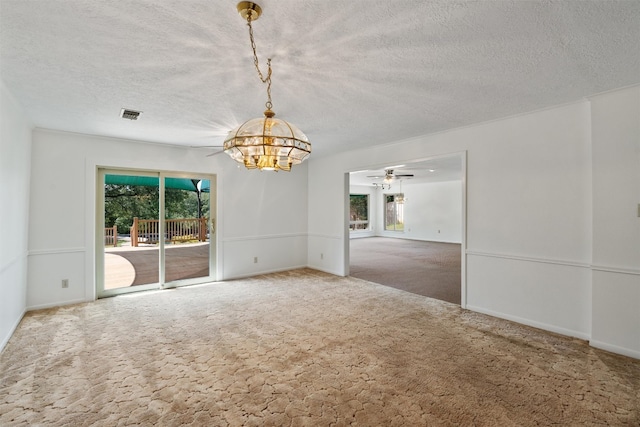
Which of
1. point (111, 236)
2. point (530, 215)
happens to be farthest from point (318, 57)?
point (111, 236)

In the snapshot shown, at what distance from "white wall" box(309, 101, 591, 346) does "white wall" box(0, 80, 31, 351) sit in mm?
4909

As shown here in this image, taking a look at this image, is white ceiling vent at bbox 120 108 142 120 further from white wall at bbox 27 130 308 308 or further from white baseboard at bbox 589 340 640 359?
white baseboard at bbox 589 340 640 359

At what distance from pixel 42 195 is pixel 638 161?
6.78 meters

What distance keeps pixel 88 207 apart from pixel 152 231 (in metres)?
0.93

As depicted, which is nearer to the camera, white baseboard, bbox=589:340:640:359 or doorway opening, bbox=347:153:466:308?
white baseboard, bbox=589:340:640:359

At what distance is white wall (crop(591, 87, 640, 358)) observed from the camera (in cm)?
277

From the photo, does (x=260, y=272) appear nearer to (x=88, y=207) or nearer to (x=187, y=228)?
(x=187, y=228)

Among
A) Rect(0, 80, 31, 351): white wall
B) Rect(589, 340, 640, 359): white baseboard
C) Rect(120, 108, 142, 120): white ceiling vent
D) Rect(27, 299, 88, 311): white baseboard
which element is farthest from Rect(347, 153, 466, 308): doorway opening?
Rect(0, 80, 31, 351): white wall

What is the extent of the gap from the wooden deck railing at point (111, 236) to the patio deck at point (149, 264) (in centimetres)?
11

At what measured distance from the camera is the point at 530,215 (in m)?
3.51

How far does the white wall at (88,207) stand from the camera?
13.4ft

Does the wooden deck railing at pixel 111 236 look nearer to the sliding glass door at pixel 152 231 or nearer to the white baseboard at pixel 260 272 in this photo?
the sliding glass door at pixel 152 231

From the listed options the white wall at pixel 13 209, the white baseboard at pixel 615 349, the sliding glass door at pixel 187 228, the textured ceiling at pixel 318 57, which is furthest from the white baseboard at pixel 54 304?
the white baseboard at pixel 615 349

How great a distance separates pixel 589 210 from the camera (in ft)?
10.2
